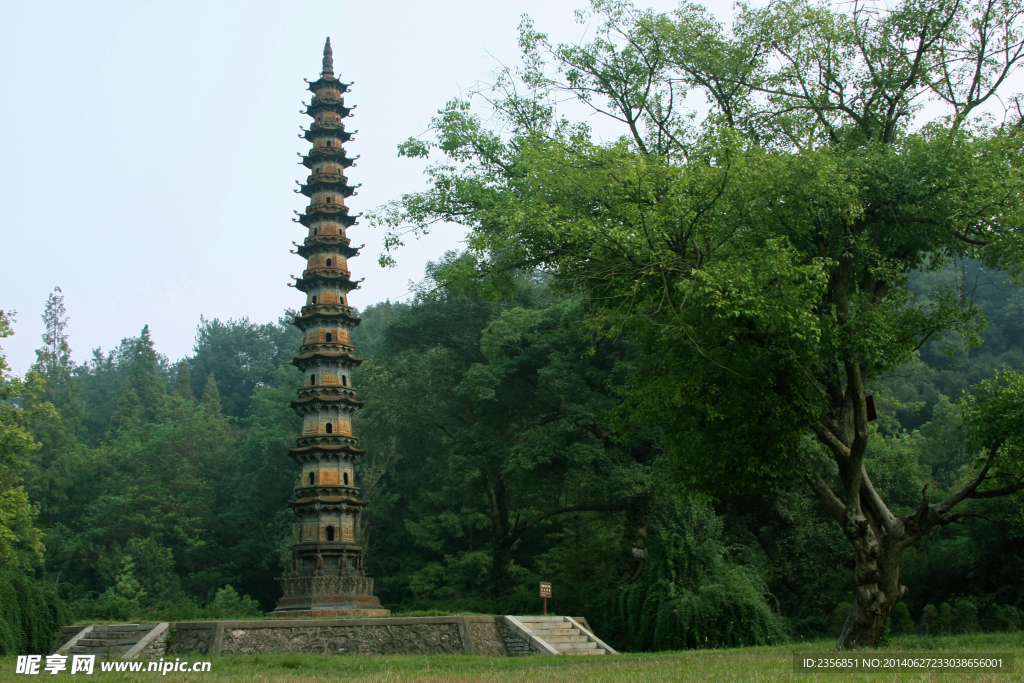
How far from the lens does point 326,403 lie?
27797 millimetres

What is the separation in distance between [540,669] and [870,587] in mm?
5355

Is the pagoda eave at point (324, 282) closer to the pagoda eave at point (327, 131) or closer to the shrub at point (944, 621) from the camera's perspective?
the pagoda eave at point (327, 131)

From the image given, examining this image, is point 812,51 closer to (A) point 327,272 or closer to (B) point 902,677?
(B) point 902,677

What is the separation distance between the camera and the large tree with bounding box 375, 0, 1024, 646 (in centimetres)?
1230

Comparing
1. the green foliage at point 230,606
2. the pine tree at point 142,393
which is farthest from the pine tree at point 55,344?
the green foliage at point 230,606

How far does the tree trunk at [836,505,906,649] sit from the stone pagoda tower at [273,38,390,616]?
15.8 m

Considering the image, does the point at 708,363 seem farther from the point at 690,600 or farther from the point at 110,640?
the point at 110,640

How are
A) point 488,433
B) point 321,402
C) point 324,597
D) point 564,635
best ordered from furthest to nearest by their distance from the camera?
point 488,433 < point 321,402 < point 324,597 < point 564,635

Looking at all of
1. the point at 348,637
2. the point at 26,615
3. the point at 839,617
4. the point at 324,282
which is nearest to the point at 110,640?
the point at 26,615

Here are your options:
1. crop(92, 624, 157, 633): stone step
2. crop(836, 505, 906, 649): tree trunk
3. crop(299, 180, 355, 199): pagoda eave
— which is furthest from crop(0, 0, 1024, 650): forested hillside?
crop(299, 180, 355, 199): pagoda eave

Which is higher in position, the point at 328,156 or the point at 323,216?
the point at 328,156

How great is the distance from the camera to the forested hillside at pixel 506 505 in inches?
902

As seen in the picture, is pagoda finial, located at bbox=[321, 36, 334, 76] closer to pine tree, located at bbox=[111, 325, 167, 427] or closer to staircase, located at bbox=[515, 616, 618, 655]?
staircase, located at bbox=[515, 616, 618, 655]

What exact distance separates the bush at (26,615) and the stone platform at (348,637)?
1.41m
